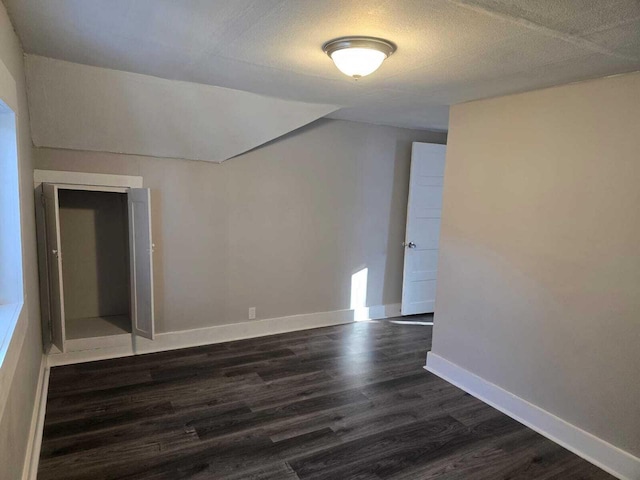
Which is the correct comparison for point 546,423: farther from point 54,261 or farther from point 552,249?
point 54,261

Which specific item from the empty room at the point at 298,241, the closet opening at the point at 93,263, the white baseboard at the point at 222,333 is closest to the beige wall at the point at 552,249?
the empty room at the point at 298,241

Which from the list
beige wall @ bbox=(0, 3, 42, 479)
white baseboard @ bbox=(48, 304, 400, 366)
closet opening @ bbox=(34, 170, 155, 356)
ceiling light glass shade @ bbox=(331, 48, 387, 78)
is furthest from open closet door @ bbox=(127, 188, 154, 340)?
ceiling light glass shade @ bbox=(331, 48, 387, 78)

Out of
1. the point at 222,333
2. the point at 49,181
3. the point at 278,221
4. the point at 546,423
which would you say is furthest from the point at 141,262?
the point at 546,423

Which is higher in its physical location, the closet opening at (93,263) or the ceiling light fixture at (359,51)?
the ceiling light fixture at (359,51)

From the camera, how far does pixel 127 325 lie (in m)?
3.81

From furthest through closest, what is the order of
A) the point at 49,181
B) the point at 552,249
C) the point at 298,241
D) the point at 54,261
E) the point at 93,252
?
the point at 298,241, the point at 93,252, the point at 49,181, the point at 54,261, the point at 552,249

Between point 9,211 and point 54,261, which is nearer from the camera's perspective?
point 9,211

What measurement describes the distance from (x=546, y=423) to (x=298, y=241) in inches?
106

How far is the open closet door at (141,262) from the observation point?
3.38m

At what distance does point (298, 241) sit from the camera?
442cm

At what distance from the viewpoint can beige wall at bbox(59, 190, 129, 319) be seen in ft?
12.2

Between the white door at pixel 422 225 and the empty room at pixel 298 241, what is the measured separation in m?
0.47

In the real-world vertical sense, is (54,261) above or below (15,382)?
above

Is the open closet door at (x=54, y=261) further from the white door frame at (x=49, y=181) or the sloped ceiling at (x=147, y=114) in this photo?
the sloped ceiling at (x=147, y=114)
